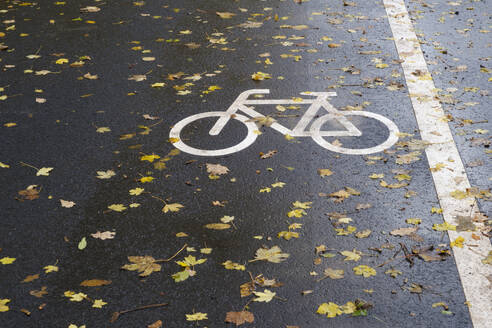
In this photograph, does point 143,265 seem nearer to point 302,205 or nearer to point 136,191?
point 136,191

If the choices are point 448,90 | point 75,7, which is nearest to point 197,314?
point 448,90

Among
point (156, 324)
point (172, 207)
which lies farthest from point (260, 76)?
point (156, 324)

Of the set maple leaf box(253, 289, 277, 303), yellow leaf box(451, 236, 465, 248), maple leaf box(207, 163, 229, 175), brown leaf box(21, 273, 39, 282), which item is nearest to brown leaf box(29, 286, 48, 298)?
brown leaf box(21, 273, 39, 282)

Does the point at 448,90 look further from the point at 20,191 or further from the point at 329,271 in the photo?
the point at 20,191

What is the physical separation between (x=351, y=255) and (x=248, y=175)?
1462mm

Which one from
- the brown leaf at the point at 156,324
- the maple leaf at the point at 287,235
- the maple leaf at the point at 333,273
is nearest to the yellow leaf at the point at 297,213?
the maple leaf at the point at 287,235

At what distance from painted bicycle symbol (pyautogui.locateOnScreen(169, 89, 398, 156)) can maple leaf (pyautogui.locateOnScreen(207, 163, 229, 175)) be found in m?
0.22

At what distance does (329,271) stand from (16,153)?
3.57 m

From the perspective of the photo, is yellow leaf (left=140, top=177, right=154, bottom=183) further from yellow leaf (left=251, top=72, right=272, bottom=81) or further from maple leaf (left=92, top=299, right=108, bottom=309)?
yellow leaf (left=251, top=72, right=272, bottom=81)

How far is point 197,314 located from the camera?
12.4 ft

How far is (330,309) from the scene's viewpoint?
378cm

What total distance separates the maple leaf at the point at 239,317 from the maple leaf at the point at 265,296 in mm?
145

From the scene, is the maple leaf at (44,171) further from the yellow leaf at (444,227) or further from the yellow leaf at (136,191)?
the yellow leaf at (444,227)

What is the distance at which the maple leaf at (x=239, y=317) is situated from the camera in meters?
3.71
